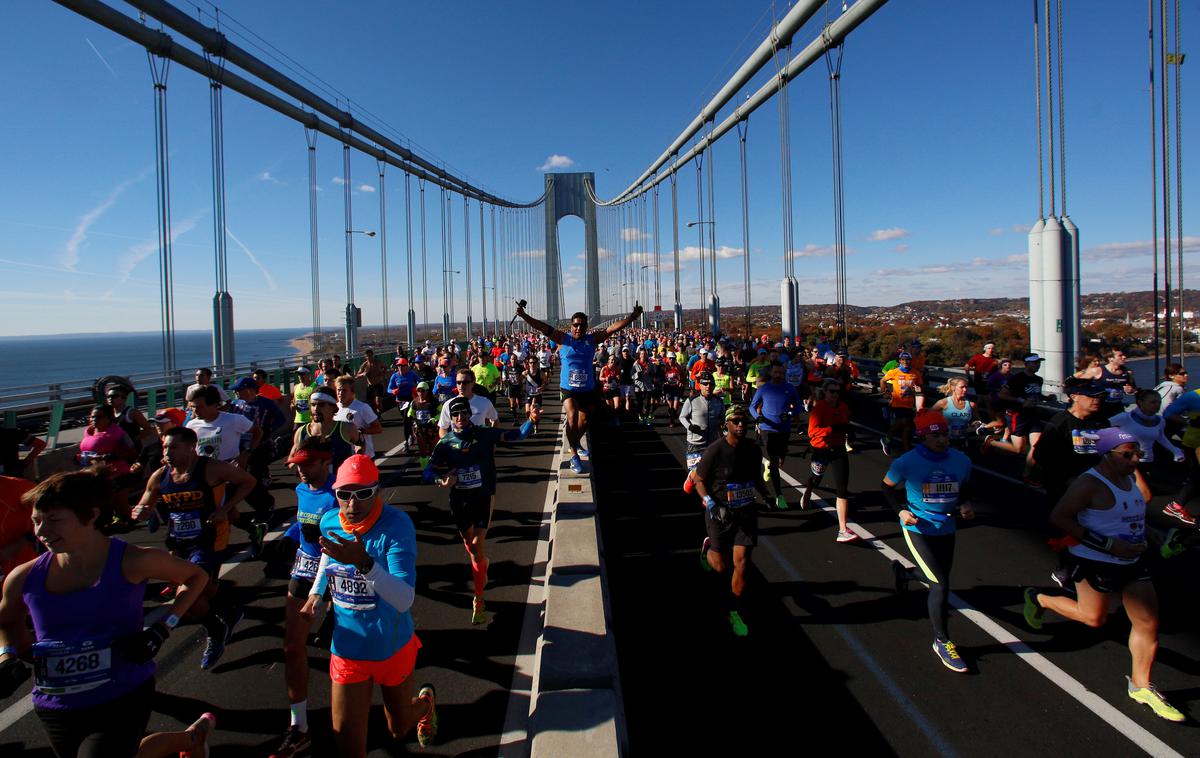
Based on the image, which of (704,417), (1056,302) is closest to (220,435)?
(704,417)

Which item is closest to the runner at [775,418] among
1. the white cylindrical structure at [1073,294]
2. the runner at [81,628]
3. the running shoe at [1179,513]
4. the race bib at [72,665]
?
the running shoe at [1179,513]

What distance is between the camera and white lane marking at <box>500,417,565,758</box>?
330 centimetres

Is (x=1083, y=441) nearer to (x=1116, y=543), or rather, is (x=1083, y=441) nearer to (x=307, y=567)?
(x=1116, y=543)

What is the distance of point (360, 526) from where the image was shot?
2922mm

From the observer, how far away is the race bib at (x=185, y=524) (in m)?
4.28

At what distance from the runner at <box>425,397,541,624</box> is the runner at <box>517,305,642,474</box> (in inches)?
109

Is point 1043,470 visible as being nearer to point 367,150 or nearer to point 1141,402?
point 1141,402

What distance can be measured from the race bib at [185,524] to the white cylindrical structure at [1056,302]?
13260 mm

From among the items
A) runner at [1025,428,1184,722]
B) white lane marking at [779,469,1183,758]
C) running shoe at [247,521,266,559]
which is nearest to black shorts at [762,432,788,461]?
white lane marking at [779,469,1183,758]

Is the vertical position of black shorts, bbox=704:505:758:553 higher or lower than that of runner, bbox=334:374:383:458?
lower

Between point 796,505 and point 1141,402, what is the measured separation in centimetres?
386

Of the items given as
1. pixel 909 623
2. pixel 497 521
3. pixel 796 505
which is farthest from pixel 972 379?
pixel 497 521

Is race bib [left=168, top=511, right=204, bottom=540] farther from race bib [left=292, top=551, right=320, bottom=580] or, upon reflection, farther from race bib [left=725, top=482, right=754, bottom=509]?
race bib [left=725, top=482, right=754, bottom=509]

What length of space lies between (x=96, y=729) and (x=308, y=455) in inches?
63.7
